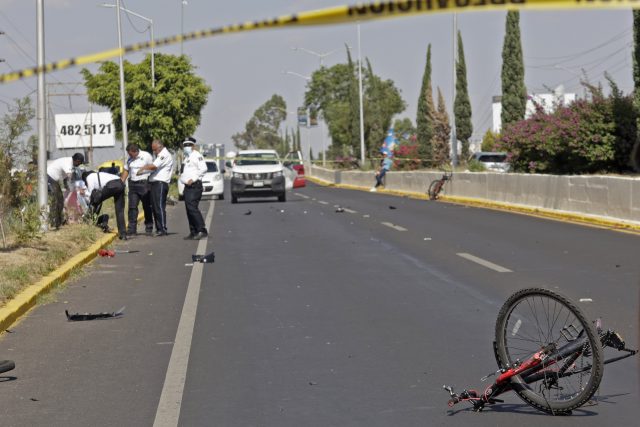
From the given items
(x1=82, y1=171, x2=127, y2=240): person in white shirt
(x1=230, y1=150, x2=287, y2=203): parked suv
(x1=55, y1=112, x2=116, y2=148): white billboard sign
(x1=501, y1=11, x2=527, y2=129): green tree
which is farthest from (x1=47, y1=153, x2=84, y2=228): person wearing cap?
(x1=55, y1=112, x2=116, y2=148): white billboard sign

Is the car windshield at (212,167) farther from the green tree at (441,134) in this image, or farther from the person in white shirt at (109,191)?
the person in white shirt at (109,191)

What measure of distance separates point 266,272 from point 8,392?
6.89 m

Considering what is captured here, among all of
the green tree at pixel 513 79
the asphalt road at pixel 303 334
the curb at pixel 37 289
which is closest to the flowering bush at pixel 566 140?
the asphalt road at pixel 303 334

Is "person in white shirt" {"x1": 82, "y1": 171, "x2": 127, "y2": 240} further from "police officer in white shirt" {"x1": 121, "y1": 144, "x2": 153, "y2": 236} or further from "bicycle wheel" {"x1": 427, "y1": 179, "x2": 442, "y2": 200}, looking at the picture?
"bicycle wheel" {"x1": 427, "y1": 179, "x2": 442, "y2": 200}

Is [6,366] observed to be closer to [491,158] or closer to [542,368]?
[542,368]

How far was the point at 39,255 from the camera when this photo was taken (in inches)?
549

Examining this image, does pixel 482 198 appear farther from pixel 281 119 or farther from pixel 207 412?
pixel 281 119

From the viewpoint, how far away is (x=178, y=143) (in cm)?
7019

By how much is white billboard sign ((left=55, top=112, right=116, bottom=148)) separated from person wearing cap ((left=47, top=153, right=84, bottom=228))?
7332 cm

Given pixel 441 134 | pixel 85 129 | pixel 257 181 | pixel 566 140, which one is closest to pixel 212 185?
pixel 257 181

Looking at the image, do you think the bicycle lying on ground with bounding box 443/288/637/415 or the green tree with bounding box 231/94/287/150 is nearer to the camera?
the bicycle lying on ground with bounding box 443/288/637/415

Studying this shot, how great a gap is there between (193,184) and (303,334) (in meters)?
11.0

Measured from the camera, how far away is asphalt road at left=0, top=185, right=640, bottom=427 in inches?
246

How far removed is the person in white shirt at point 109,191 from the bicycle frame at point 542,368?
14073mm
